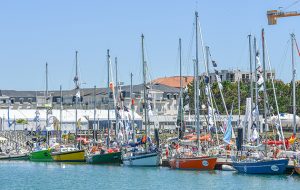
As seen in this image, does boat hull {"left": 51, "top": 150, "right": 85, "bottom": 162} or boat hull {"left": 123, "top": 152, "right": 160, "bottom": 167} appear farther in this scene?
boat hull {"left": 51, "top": 150, "right": 85, "bottom": 162}

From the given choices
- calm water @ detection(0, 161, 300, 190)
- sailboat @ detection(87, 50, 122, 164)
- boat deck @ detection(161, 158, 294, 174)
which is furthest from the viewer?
sailboat @ detection(87, 50, 122, 164)

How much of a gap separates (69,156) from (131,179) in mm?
23952

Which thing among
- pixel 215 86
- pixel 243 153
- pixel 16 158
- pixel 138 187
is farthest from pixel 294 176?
pixel 215 86

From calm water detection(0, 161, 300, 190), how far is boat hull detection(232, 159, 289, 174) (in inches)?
22.3

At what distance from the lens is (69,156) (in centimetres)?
10388

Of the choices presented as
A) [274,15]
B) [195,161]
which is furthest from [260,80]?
[274,15]

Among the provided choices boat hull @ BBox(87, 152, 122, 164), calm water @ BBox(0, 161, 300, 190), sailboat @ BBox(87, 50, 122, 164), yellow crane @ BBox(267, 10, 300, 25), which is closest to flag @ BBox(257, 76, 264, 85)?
calm water @ BBox(0, 161, 300, 190)

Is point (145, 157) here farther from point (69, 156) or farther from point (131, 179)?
point (69, 156)

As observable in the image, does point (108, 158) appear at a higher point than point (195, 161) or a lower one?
higher

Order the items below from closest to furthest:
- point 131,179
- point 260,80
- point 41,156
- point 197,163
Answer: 1. point 131,179
2. point 197,163
3. point 260,80
4. point 41,156

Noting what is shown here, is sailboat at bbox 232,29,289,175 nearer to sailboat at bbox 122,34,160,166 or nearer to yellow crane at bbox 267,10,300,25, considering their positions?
sailboat at bbox 122,34,160,166

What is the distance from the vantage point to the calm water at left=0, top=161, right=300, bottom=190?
73.6 m

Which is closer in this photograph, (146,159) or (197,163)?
(197,163)

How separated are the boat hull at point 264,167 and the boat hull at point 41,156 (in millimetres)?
34604
